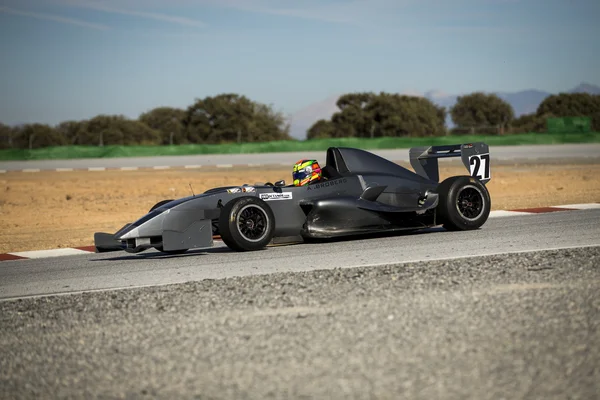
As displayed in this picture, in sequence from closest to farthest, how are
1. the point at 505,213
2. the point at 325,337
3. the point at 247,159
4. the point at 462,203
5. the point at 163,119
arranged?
the point at 325,337
the point at 462,203
the point at 505,213
the point at 247,159
the point at 163,119

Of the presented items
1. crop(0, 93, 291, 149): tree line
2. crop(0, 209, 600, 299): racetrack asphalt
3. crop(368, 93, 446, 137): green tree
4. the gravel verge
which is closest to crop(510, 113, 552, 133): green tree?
crop(368, 93, 446, 137): green tree

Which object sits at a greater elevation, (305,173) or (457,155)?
(457,155)

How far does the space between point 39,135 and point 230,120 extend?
18629 mm

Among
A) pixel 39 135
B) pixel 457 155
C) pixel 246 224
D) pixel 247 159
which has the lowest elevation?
pixel 246 224

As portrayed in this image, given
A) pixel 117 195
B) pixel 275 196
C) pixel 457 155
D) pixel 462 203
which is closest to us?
pixel 275 196

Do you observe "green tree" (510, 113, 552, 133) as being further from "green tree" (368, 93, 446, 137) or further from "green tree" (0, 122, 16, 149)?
"green tree" (0, 122, 16, 149)

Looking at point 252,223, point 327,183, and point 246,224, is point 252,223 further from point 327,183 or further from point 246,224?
point 327,183

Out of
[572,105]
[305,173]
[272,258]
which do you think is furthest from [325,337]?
[572,105]

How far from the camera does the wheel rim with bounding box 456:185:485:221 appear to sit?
11.5 meters

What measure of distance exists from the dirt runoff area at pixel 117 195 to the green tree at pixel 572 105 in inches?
2324

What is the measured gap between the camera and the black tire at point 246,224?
32.8 feet

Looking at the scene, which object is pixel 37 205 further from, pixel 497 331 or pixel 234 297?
pixel 497 331

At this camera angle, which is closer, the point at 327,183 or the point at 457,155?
the point at 327,183

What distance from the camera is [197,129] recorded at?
86.4 metres
